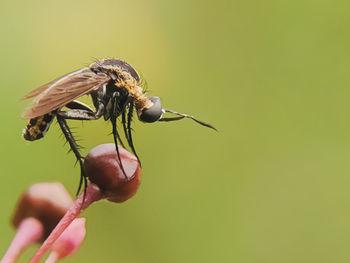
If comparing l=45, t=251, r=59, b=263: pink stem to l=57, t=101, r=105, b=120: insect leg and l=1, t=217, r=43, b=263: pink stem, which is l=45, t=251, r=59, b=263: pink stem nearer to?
l=1, t=217, r=43, b=263: pink stem

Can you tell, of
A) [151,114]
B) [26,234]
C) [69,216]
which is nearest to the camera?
[69,216]

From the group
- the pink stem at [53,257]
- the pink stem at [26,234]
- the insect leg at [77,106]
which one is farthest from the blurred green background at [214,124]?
the pink stem at [53,257]

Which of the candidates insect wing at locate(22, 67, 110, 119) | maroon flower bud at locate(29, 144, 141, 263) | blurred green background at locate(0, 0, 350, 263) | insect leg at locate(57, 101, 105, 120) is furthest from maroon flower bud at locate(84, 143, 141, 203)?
blurred green background at locate(0, 0, 350, 263)

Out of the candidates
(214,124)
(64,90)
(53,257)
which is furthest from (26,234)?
(214,124)

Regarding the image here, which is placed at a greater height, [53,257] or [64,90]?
[64,90]

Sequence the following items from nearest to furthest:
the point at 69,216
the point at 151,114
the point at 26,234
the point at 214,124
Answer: the point at 69,216 < the point at 26,234 < the point at 151,114 < the point at 214,124

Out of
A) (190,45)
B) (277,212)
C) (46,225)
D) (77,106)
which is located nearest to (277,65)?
(190,45)

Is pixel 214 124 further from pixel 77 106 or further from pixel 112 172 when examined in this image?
pixel 112 172

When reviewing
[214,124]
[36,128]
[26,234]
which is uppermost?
[36,128]
